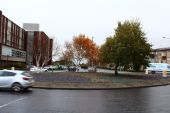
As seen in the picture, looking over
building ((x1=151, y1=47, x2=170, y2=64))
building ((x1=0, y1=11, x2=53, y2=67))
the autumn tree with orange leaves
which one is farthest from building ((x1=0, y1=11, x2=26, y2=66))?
building ((x1=151, y1=47, x2=170, y2=64))

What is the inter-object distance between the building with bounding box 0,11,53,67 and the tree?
96.6 ft

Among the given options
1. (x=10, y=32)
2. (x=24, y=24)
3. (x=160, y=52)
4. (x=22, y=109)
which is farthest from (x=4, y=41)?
(x=22, y=109)

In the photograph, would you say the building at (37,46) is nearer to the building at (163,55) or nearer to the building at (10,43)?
the building at (10,43)

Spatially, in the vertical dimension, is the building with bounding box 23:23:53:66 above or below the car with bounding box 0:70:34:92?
above

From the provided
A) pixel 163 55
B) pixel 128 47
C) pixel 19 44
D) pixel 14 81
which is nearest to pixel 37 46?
pixel 19 44

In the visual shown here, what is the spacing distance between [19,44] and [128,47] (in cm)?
6881

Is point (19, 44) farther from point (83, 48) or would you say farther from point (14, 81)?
point (14, 81)

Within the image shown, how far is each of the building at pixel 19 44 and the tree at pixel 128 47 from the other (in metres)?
29.4

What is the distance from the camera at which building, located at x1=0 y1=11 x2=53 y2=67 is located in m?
86.1

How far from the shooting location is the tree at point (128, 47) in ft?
149

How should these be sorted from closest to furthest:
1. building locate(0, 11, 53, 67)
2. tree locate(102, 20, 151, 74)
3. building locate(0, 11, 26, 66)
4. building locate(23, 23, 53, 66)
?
tree locate(102, 20, 151, 74) → building locate(0, 11, 26, 66) → building locate(0, 11, 53, 67) → building locate(23, 23, 53, 66)

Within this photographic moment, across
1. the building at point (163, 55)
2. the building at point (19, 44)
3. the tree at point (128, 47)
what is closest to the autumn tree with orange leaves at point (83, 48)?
the building at point (19, 44)

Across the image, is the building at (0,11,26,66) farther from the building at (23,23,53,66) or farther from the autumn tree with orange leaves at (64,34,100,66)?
the autumn tree with orange leaves at (64,34,100,66)

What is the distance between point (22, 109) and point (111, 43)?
34264mm
